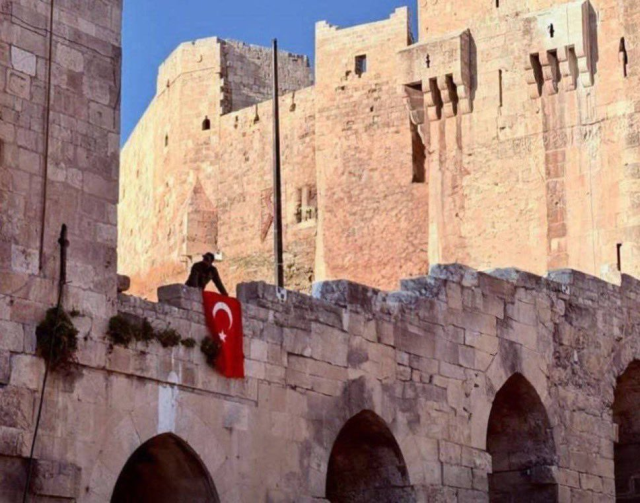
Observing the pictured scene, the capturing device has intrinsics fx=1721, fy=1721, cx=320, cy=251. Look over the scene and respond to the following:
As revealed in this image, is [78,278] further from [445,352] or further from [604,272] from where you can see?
[604,272]

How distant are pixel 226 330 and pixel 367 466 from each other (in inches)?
102

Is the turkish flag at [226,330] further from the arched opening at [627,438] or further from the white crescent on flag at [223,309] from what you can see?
the arched opening at [627,438]

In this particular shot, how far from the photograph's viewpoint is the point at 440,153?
1021 inches

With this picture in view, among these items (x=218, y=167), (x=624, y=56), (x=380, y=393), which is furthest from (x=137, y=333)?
(x=218, y=167)

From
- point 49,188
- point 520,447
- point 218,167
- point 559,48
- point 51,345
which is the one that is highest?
point 218,167

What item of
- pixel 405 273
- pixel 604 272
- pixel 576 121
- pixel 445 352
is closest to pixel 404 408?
pixel 445 352

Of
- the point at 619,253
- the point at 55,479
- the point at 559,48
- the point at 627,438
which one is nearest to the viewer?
the point at 55,479

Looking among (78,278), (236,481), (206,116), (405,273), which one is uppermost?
(206,116)

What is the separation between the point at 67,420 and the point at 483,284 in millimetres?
5673

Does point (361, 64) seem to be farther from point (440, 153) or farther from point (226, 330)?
point (226, 330)

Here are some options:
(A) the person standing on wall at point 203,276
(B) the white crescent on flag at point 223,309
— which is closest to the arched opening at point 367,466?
(A) the person standing on wall at point 203,276

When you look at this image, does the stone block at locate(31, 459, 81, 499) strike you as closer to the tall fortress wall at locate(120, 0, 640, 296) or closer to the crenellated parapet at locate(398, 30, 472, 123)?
the tall fortress wall at locate(120, 0, 640, 296)

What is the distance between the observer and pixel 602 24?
80.0ft

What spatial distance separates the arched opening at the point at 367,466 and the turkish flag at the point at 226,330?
180cm
